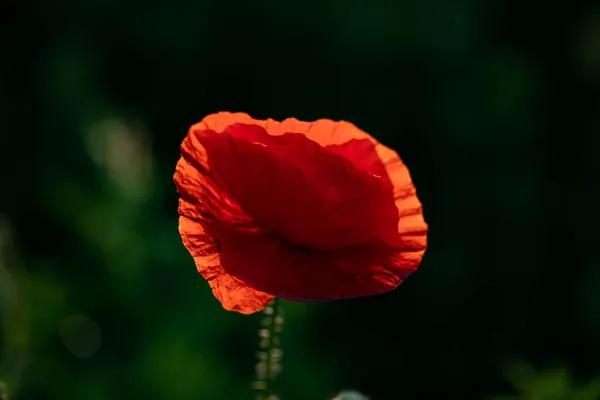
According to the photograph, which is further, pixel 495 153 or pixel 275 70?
pixel 275 70

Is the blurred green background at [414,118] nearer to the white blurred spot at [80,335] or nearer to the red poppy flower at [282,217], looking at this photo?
the white blurred spot at [80,335]

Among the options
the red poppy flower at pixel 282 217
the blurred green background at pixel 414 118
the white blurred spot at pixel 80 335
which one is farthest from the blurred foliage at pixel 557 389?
the blurred green background at pixel 414 118

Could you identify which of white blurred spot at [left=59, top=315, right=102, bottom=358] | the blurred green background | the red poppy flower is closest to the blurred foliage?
the red poppy flower

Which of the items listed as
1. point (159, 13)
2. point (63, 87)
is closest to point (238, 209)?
point (63, 87)

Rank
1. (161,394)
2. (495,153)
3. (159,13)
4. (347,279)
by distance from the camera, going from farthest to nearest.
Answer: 1. (159,13)
2. (495,153)
3. (161,394)
4. (347,279)

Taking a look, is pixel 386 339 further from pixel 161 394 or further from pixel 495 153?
pixel 161 394

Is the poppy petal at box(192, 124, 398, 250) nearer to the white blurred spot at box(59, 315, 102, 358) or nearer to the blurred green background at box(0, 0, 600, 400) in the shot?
the white blurred spot at box(59, 315, 102, 358)

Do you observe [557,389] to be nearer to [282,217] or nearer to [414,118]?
[282,217]
